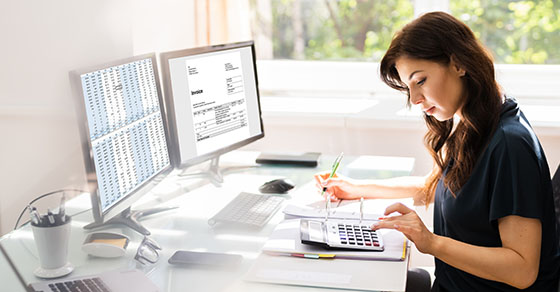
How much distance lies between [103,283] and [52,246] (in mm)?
146

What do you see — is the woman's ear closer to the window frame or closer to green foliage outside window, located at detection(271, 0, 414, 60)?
the window frame

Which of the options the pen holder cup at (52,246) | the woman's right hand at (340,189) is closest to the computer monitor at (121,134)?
the pen holder cup at (52,246)

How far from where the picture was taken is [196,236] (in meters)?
1.52

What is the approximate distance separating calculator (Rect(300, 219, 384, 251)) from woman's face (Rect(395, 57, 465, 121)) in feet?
1.09

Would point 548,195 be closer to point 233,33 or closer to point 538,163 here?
point 538,163

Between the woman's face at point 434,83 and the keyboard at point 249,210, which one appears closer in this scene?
the woman's face at point 434,83

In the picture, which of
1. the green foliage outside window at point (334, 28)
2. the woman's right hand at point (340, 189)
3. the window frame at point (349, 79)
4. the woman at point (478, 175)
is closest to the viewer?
the woman at point (478, 175)

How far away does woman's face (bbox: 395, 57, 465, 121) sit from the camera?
4.50 feet

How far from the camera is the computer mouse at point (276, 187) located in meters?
1.89

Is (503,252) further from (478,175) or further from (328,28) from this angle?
(328,28)

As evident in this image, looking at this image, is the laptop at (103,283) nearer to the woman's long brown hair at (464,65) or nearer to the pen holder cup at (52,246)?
the pen holder cup at (52,246)

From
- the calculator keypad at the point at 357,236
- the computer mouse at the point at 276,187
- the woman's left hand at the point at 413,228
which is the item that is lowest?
the computer mouse at the point at 276,187

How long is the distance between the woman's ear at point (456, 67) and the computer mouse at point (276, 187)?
72 centimetres

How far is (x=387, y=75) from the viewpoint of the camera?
1513 millimetres
